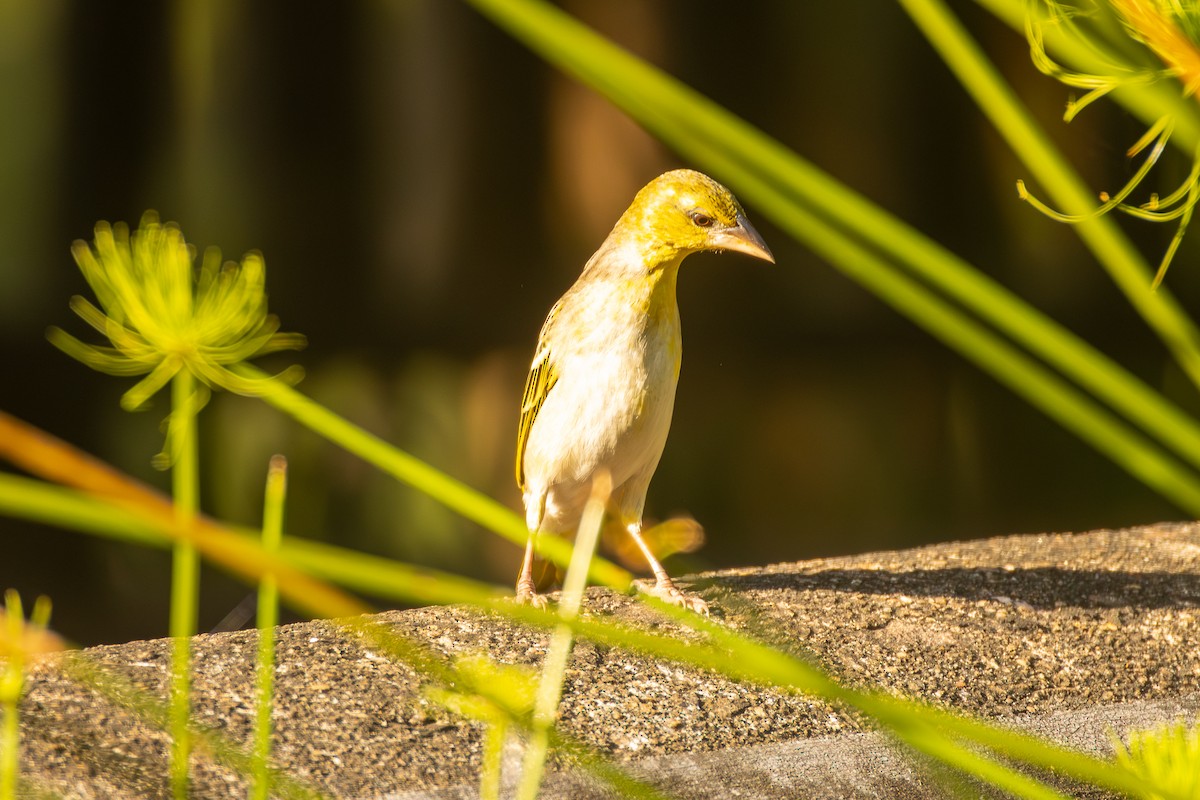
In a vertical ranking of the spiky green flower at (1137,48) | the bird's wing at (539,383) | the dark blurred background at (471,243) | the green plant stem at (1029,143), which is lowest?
the green plant stem at (1029,143)

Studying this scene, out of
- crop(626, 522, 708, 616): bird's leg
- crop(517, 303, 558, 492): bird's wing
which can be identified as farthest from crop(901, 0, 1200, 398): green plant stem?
crop(517, 303, 558, 492): bird's wing

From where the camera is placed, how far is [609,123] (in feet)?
17.1

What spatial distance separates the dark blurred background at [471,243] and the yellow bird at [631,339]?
229 centimetres

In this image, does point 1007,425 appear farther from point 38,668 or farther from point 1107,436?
point 1107,436

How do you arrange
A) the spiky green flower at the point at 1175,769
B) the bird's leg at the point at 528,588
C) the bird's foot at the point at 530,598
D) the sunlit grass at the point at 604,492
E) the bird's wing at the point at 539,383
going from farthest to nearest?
the bird's wing at the point at 539,383 < the bird's leg at the point at 528,588 < the bird's foot at the point at 530,598 < the spiky green flower at the point at 1175,769 < the sunlit grass at the point at 604,492

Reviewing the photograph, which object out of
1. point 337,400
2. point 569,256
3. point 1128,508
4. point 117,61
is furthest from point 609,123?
point 1128,508

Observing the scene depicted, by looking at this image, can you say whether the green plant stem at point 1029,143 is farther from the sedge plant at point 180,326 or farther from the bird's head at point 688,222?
the bird's head at point 688,222

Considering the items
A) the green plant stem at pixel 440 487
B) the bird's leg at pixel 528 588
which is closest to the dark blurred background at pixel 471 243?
the bird's leg at pixel 528 588

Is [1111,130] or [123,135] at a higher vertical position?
[1111,130]

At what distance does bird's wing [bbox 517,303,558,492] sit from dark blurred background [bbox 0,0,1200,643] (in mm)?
2203

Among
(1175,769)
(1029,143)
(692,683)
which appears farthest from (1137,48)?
(692,683)

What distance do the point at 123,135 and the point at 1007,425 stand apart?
12.1 ft

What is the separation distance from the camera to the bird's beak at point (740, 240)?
103 inches

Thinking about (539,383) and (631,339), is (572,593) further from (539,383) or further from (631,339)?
(539,383)
